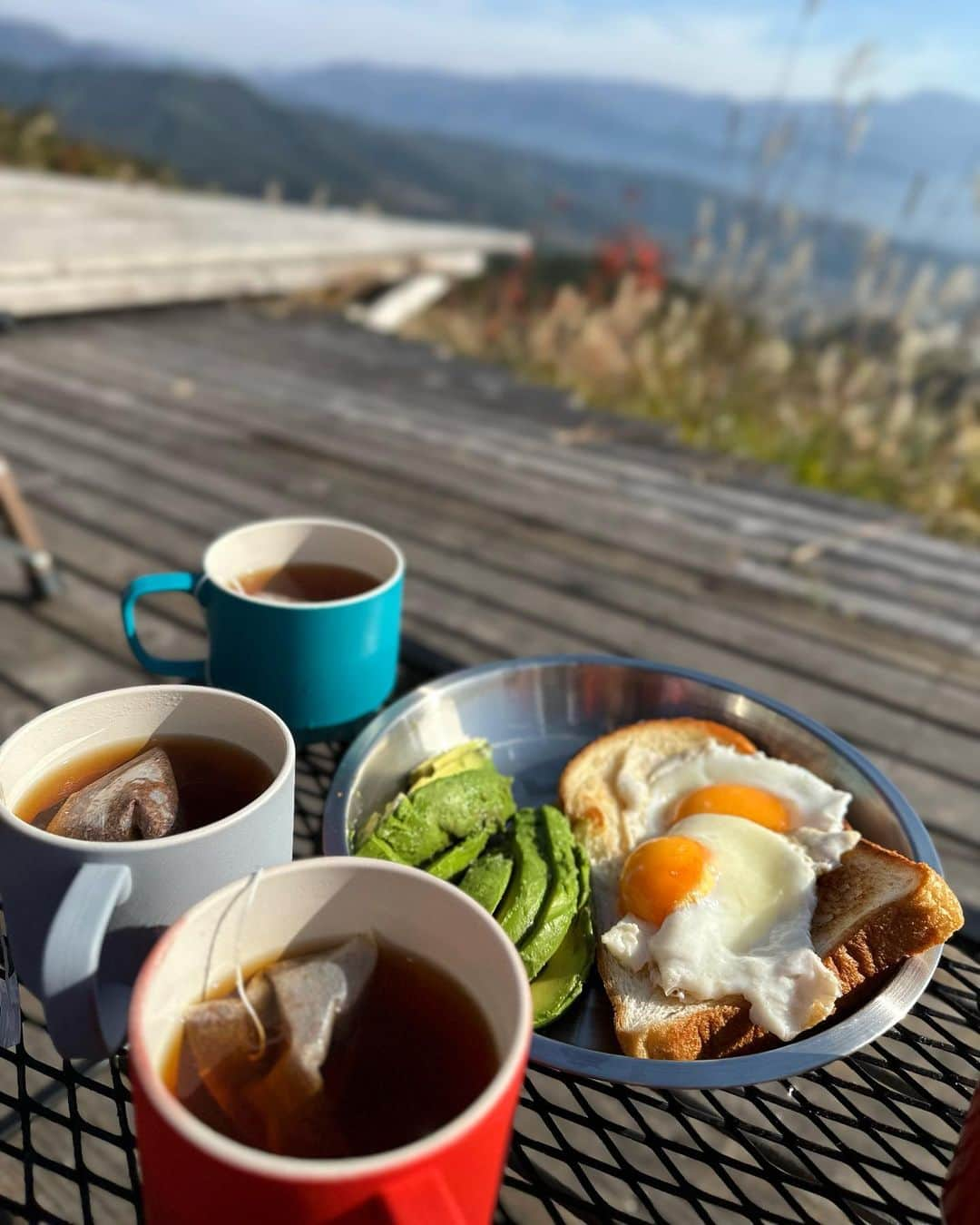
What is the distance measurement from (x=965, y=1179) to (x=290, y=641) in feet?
3.33

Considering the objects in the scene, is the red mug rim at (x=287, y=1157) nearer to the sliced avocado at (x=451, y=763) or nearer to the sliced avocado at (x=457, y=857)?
the sliced avocado at (x=457, y=857)

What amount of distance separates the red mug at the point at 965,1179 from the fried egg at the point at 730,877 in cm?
19

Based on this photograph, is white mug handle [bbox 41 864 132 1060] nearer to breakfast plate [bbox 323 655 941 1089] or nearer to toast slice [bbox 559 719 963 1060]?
breakfast plate [bbox 323 655 941 1089]

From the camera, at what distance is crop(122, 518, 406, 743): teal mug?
1.36 metres

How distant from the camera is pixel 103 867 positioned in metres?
0.82

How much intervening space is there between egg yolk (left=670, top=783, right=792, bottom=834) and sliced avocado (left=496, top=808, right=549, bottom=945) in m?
0.25

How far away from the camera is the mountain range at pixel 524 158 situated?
23.9 feet

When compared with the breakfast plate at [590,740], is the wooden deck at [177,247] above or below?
below

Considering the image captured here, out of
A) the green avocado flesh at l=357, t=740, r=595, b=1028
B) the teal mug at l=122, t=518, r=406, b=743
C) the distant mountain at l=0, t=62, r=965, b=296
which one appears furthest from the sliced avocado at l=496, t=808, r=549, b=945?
the distant mountain at l=0, t=62, r=965, b=296

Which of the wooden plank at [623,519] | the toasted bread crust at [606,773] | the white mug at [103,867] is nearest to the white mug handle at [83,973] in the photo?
the white mug at [103,867]

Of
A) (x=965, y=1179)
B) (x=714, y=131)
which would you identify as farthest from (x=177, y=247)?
(x=714, y=131)

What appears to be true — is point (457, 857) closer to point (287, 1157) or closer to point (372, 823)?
point (372, 823)

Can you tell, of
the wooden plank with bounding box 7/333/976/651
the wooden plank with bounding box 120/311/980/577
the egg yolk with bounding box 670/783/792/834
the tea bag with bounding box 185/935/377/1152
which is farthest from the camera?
the wooden plank with bounding box 120/311/980/577

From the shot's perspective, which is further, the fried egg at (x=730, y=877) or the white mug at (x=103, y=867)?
the fried egg at (x=730, y=877)
